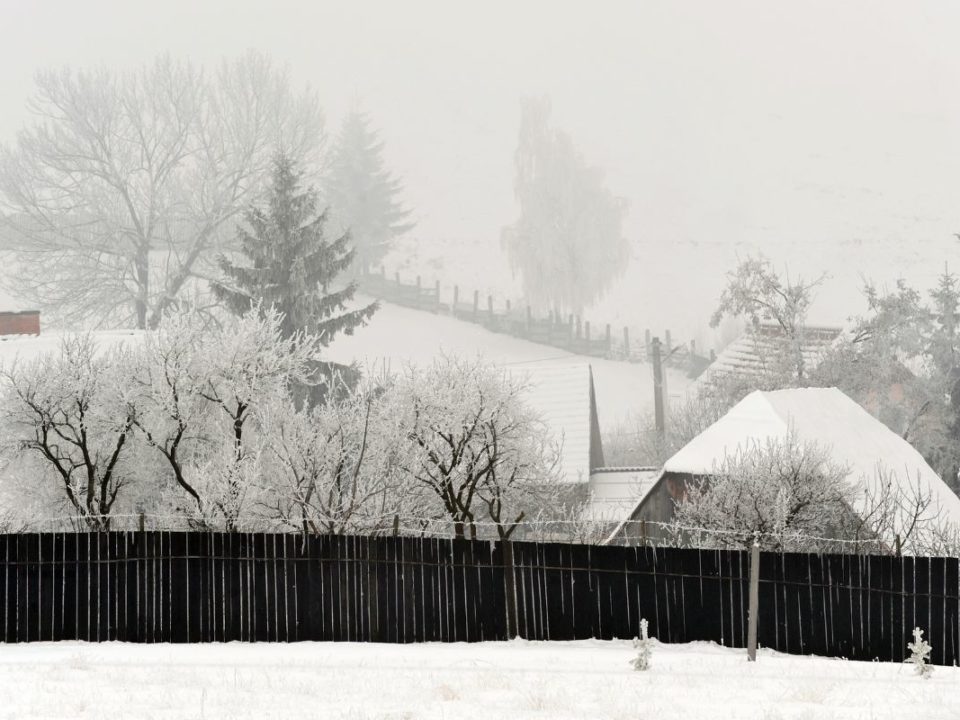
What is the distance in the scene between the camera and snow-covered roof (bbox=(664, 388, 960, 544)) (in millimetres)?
37469

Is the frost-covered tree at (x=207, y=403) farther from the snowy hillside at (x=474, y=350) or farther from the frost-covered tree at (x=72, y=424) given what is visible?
the snowy hillside at (x=474, y=350)

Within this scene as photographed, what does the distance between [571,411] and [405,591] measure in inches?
1188

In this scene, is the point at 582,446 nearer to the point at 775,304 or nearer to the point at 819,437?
the point at 819,437

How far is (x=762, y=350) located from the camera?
67812 mm

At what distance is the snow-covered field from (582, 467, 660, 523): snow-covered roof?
24505 millimetres

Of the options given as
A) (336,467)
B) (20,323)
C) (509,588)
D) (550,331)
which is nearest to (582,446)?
(336,467)

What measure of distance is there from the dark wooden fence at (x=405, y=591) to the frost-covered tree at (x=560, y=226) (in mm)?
95512

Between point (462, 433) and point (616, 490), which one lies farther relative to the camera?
point (616, 490)

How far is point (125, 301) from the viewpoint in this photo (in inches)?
3061

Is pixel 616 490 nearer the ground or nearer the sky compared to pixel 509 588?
nearer the ground

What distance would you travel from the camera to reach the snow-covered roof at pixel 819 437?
123 ft

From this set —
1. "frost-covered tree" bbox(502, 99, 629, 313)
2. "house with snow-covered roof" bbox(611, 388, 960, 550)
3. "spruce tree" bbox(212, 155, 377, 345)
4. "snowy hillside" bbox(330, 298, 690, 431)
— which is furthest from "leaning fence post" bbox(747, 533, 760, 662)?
"frost-covered tree" bbox(502, 99, 629, 313)

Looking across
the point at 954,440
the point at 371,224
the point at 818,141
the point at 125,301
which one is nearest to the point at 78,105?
the point at 125,301

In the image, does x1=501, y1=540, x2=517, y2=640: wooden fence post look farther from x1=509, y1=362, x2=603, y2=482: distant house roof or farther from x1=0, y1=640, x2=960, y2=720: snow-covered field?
x1=509, y1=362, x2=603, y2=482: distant house roof
